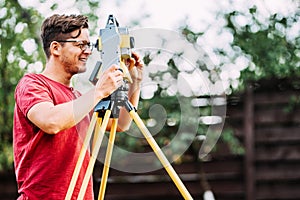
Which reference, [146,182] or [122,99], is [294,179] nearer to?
[146,182]

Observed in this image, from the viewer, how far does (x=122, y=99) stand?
1.93 metres

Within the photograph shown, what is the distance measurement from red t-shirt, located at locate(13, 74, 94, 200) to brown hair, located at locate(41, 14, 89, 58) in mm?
141

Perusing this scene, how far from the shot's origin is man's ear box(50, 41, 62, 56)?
6.73ft

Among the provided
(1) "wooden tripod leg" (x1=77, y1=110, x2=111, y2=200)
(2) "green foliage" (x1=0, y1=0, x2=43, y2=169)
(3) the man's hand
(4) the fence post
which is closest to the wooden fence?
(4) the fence post

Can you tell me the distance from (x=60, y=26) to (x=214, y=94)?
2.13m

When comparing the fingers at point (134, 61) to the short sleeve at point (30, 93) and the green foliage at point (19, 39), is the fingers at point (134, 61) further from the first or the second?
the green foliage at point (19, 39)

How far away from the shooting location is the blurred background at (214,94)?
4.24 meters

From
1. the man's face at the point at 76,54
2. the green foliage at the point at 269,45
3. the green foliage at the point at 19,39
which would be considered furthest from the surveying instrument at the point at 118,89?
the green foliage at the point at 269,45

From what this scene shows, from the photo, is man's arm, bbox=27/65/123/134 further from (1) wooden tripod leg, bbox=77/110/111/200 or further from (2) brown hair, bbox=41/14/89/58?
(2) brown hair, bbox=41/14/89/58

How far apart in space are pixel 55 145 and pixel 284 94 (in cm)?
285

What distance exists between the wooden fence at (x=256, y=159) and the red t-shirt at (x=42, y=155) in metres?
2.67

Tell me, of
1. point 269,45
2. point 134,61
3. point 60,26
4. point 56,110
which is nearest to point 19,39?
point 269,45

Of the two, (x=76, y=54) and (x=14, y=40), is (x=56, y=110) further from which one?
(x=14, y=40)

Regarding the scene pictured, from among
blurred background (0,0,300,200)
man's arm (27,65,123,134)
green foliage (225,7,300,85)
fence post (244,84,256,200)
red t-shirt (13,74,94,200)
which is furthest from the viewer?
fence post (244,84,256,200)
